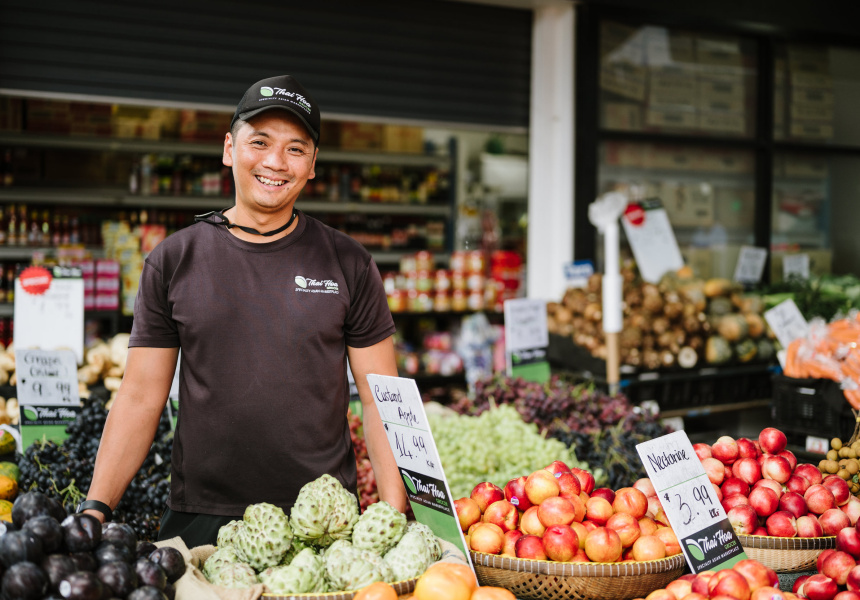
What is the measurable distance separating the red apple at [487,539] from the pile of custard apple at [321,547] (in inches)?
6.4

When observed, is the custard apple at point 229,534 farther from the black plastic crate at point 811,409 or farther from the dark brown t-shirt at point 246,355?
the black plastic crate at point 811,409

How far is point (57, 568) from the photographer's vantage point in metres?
1.28

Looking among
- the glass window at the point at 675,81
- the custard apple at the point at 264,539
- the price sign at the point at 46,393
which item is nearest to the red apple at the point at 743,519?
the custard apple at the point at 264,539

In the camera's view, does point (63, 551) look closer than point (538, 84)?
Yes

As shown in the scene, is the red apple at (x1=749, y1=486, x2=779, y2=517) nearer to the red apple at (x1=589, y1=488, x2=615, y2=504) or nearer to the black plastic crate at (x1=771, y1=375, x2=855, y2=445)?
the red apple at (x1=589, y1=488, x2=615, y2=504)

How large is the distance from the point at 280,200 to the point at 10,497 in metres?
1.62

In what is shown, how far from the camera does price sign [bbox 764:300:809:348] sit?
4.00 m

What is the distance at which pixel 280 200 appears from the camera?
1.90m

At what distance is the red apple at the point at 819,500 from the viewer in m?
2.08

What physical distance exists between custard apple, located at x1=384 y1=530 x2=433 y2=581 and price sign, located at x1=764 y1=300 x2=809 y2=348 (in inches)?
118

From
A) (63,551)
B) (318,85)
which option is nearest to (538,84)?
(318,85)

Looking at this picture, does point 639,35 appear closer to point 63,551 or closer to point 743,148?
point 743,148

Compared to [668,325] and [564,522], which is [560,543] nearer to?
[564,522]

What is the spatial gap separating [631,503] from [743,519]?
331 millimetres
